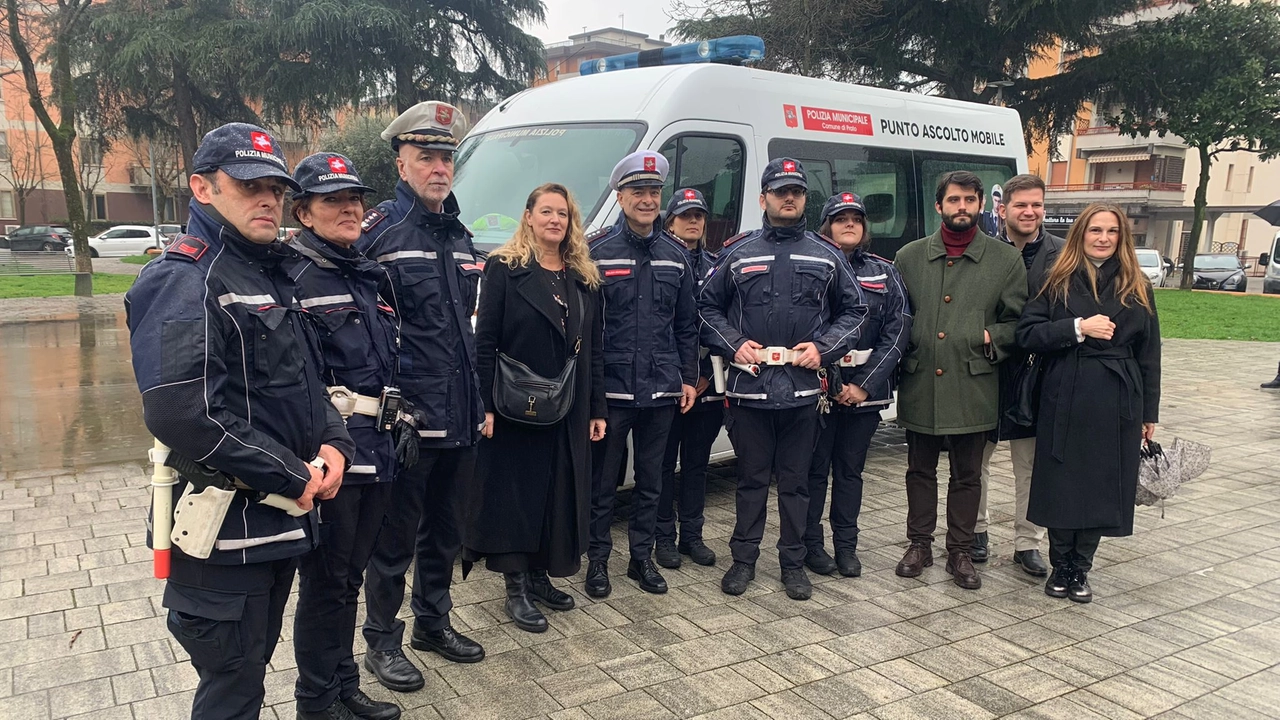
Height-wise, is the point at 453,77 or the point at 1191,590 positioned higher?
the point at 453,77

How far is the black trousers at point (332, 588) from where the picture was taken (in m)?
2.96

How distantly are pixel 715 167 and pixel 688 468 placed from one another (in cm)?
203

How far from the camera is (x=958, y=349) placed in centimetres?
456

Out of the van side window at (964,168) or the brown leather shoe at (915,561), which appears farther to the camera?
the van side window at (964,168)

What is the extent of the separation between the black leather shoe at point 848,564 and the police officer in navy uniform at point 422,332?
2.24 metres

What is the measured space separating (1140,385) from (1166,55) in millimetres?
22650

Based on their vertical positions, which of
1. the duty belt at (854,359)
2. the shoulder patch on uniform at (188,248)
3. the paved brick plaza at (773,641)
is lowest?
the paved brick plaza at (773,641)

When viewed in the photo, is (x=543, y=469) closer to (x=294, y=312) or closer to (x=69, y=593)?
(x=294, y=312)

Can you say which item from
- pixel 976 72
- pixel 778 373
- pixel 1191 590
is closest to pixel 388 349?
pixel 778 373

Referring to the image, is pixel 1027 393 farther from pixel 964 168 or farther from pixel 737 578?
pixel 964 168

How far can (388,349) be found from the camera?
3137 mm

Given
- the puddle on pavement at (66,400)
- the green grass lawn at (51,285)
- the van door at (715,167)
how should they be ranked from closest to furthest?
the van door at (715,167)
the puddle on pavement at (66,400)
the green grass lawn at (51,285)

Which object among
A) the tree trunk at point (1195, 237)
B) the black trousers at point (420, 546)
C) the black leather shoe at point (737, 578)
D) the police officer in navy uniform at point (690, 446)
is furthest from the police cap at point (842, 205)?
the tree trunk at point (1195, 237)

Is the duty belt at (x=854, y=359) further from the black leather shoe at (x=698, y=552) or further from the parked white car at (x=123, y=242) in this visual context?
the parked white car at (x=123, y=242)
